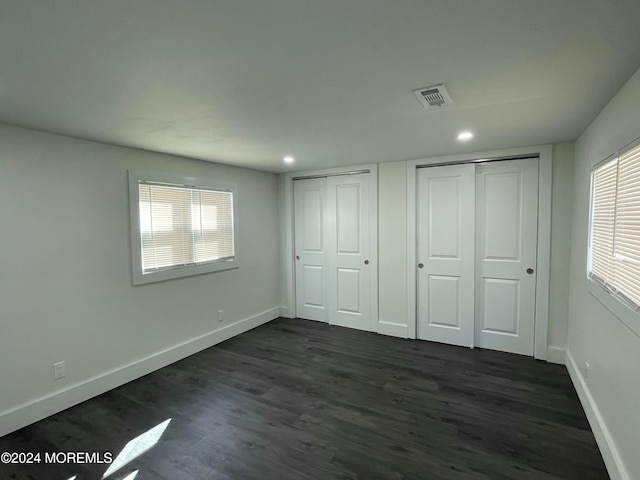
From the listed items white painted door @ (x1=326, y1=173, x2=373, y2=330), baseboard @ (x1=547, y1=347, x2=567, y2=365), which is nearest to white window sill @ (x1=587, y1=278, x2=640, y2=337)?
baseboard @ (x1=547, y1=347, x2=567, y2=365)

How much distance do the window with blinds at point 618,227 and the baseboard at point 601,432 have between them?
883mm

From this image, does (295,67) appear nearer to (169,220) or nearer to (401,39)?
(401,39)

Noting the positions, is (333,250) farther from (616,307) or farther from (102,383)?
(616,307)

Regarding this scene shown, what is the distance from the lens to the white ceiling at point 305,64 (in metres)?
1.13

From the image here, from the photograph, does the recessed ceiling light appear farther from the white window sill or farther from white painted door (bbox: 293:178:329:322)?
white painted door (bbox: 293:178:329:322)

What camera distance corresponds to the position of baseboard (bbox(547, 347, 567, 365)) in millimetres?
3293

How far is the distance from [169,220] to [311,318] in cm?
254

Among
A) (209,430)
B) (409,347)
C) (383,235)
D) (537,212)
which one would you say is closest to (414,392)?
(409,347)

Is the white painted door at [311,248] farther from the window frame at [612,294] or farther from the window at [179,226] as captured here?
the window frame at [612,294]

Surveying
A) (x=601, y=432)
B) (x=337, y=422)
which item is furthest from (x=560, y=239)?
(x=337, y=422)

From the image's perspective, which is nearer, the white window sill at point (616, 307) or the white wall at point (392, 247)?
the white window sill at point (616, 307)

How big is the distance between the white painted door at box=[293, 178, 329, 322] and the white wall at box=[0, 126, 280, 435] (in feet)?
5.39

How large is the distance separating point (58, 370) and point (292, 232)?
3.16 metres

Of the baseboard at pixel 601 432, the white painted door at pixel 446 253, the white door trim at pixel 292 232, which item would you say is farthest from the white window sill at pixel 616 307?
the white door trim at pixel 292 232
